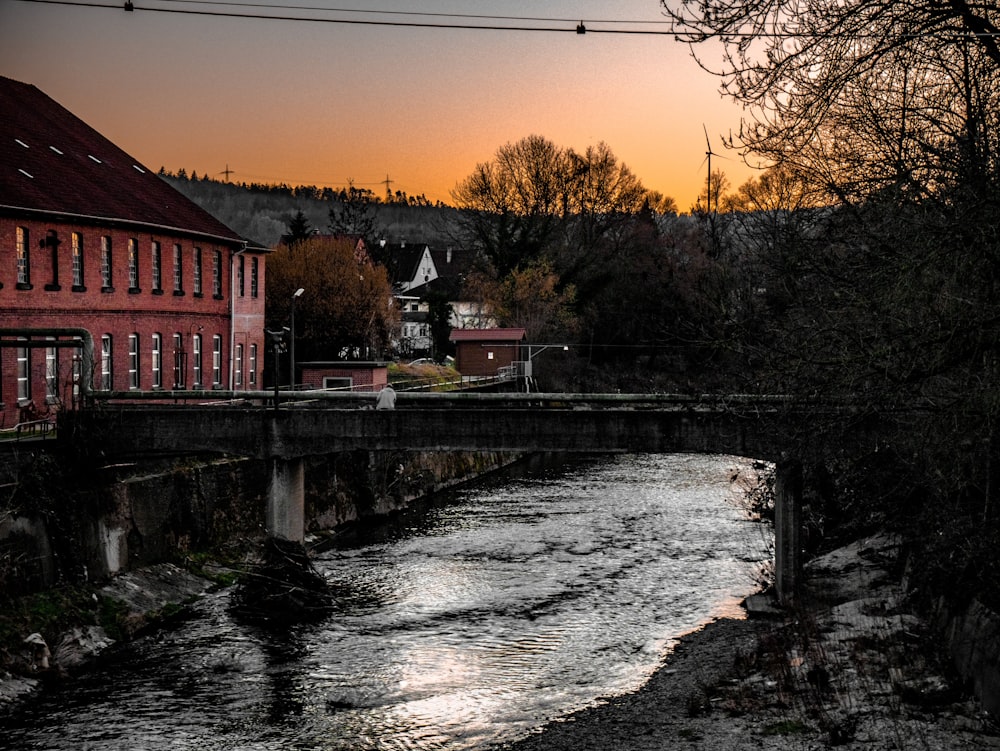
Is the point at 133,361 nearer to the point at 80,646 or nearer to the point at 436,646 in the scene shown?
the point at 80,646

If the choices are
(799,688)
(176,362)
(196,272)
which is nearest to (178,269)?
(196,272)

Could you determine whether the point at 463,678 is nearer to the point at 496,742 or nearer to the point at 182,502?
the point at 496,742

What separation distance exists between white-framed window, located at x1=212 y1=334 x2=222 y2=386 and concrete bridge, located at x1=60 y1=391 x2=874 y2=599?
17587mm

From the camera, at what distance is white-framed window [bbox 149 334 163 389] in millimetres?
39000

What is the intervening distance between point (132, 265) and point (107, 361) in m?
3.67

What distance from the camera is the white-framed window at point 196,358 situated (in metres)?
41.9

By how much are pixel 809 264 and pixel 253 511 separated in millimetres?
21482

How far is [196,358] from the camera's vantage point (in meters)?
42.3

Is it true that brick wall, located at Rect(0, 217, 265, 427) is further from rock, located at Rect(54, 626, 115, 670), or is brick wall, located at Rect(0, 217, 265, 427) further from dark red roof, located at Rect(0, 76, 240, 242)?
rock, located at Rect(54, 626, 115, 670)

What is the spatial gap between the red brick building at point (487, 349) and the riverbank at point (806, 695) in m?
47.5

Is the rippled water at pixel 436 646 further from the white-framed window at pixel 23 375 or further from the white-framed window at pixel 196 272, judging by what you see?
the white-framed window at pixel 196 272

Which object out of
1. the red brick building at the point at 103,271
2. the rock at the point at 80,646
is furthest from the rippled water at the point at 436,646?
the red brick building at the point at 103,271

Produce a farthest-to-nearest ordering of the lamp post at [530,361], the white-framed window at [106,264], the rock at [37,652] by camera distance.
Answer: the lamp post at [530,361], the white-framed window at [106,264], the rock at [37,652]

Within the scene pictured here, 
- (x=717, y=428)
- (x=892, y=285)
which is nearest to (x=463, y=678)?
(x=717, y=428)
